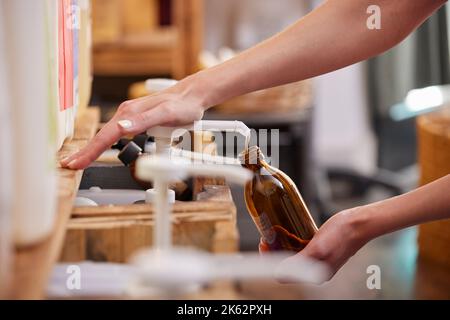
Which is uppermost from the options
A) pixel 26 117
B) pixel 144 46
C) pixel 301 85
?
pixel 144 46

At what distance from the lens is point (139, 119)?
35.4 inches

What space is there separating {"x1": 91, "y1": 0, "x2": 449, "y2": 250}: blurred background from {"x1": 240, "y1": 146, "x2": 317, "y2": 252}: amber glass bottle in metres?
1.00

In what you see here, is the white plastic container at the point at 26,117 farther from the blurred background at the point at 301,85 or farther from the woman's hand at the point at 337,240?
the blurred background at the point at 301,85

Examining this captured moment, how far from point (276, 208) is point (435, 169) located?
1.41 feet

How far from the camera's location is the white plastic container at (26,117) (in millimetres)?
574

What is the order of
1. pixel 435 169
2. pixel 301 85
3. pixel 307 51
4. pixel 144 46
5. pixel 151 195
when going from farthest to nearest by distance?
pixel 144 46 → pixel 301 85 → pixel 435 169 → pixel 307 51 → pixel 151 195

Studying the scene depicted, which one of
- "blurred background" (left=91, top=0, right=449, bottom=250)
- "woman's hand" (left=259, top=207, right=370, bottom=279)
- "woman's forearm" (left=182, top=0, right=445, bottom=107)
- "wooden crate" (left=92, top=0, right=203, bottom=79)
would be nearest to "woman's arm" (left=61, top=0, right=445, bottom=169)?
"woman's forearm" (left=182, top=0, right=445, bottom=107)

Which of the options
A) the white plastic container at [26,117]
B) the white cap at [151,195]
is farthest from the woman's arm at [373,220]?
the white plastic container at [26,117]

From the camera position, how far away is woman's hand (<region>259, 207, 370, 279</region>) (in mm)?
891

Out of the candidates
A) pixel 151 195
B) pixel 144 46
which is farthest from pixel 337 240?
pixel 144 46

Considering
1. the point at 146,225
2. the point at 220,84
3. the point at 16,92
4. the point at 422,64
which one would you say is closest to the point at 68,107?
the point at 220,84

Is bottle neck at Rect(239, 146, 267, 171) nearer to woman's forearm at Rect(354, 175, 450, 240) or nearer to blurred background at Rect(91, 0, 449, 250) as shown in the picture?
woman's forearm at Rect(354, 175, 450, 240)

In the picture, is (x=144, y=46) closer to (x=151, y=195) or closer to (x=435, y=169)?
(x=435, y=169)

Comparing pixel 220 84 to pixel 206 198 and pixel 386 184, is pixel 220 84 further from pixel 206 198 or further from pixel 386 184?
pixel 386 184
